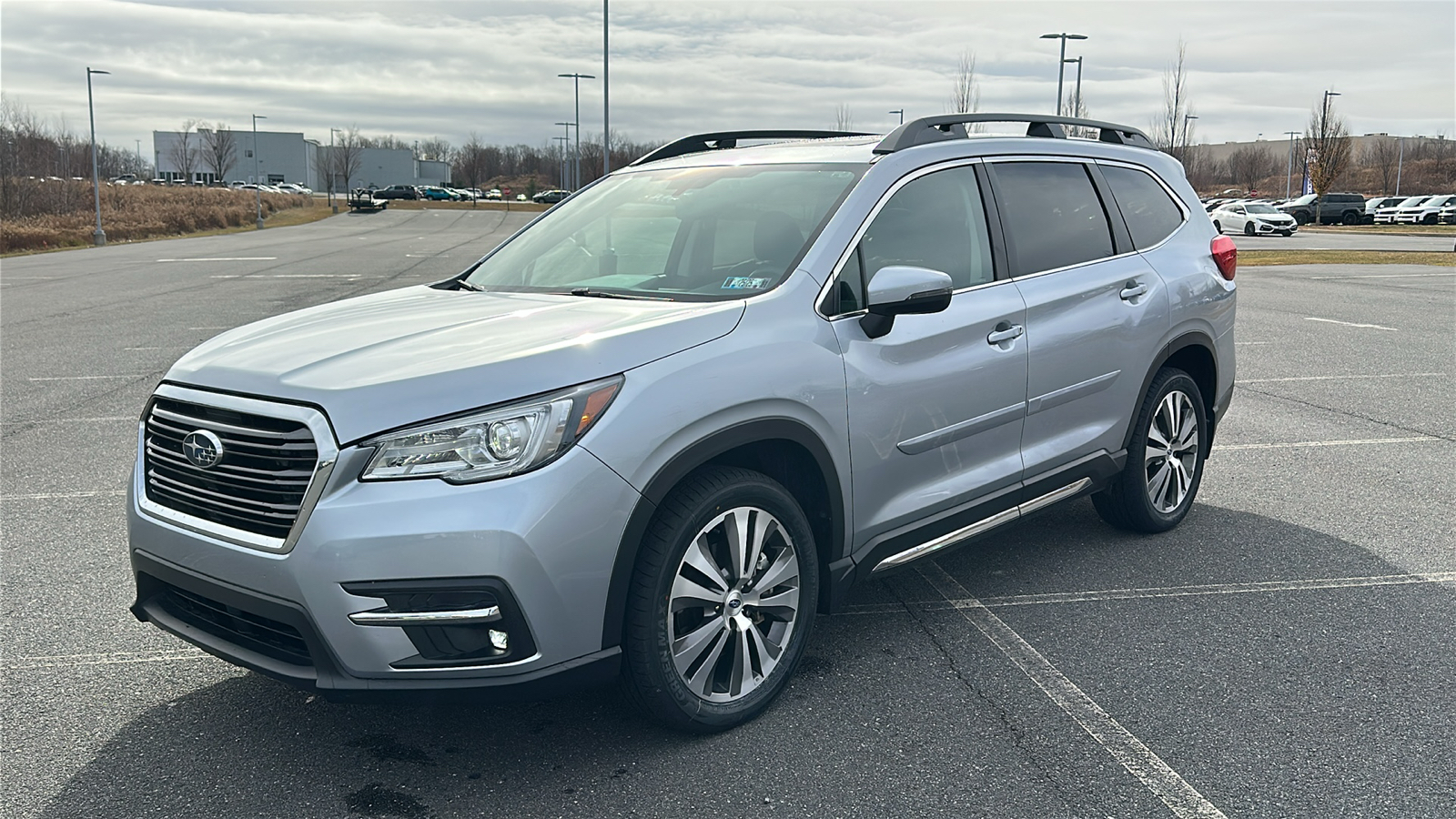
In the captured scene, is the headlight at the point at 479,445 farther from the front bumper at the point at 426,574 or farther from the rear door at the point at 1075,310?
the rear door at the point at 1075,310

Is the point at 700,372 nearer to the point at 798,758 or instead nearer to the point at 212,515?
the point at 798,758

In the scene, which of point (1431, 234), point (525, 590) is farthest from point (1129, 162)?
point (1431, 234)

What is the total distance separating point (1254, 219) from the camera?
47.3 metres

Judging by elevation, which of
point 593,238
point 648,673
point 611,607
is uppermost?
point 593,238

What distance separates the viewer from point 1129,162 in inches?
220

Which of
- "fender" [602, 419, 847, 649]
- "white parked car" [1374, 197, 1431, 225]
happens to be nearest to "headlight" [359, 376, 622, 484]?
"fender" [602, 419, 847, 649]

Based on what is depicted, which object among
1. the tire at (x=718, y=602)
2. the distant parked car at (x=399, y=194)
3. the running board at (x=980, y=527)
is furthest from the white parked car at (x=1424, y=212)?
the distant parked car at (x=399, y=194)

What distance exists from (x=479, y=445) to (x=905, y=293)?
150cm

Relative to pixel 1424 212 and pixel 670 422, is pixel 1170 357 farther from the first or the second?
pixel 1424 212

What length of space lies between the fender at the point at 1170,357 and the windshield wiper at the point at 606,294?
249 cm

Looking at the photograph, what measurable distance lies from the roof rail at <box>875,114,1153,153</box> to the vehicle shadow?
6.23 feet

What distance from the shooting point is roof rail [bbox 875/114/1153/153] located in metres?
4.33

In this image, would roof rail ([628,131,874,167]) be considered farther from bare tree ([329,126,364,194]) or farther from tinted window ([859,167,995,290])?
bare tree ([329,126,364,194])

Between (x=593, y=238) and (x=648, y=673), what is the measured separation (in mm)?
2070
